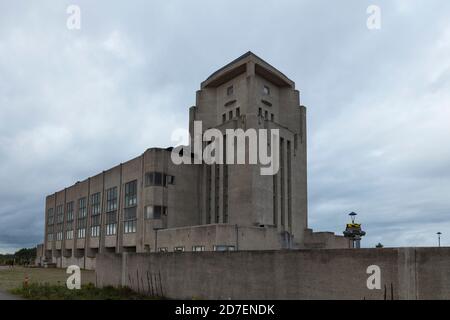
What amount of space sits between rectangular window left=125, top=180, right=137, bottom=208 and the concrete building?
5.0 inches

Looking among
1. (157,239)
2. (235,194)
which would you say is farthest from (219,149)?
(157,239)

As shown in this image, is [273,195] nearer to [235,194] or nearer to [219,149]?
[235,194]

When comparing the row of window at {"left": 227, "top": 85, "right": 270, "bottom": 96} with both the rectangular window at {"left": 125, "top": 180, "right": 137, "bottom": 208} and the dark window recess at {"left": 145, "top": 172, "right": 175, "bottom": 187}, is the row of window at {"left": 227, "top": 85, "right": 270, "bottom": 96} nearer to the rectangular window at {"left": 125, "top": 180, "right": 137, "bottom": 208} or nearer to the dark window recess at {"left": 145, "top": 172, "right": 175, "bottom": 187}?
the dark window recess at {"left": 145, "top": 172, "right": 175, "bottom": 187}

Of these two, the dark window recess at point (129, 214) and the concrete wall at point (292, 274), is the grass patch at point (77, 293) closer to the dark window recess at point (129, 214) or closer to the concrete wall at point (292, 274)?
the concrete wall at point (292, 274)

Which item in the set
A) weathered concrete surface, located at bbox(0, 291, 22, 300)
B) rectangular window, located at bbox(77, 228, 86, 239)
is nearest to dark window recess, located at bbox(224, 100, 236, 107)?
rectangular window, located at bbox(77, 228, 86, 239)

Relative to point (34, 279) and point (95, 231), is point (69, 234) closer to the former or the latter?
point (95, 231)

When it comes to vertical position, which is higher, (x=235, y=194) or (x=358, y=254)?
(x=235, y=194)

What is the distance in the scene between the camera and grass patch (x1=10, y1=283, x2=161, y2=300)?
23.3 m

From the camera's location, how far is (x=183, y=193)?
51.0 meters

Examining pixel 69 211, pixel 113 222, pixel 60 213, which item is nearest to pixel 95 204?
pixel 113 222

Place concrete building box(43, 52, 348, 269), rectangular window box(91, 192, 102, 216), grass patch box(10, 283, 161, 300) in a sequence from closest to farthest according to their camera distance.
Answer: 1. grass patch box(10, 283, 161, 300)
2. concrete building box(43, 52, 348, 269)
3. rectangular window box(91, 192, 102, 216)
